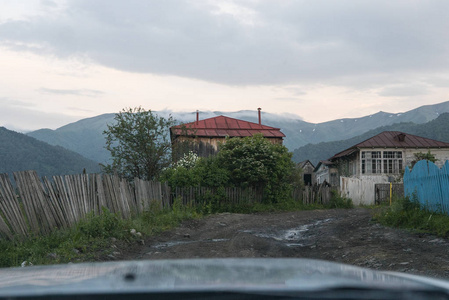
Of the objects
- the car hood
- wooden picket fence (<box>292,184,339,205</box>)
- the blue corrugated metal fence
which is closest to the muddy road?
the blue corrugated metal fence

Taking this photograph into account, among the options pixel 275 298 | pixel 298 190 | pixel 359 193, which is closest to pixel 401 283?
pixel 275 298

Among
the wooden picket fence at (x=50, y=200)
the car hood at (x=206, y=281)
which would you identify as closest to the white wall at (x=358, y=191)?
the wooden picket fence at (x=50, y=200)

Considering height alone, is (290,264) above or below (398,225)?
above

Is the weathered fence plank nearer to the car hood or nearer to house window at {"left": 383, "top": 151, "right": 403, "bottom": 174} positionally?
the car hood

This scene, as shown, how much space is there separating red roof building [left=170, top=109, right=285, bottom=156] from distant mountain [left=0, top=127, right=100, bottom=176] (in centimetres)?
4935

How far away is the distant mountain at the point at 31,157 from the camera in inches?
3388

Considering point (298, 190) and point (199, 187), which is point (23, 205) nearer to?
point (199, 187)

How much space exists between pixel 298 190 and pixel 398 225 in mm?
15124

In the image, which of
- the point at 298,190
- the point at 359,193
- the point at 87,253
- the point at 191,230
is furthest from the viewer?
the point at 359,193

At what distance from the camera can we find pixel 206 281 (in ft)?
4.50

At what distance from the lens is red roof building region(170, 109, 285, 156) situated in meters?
37.1

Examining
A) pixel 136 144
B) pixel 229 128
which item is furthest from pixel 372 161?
pixel 136 144

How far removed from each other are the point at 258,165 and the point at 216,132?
15.6 meters

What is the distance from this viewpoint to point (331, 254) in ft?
31.2
